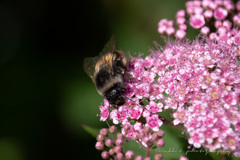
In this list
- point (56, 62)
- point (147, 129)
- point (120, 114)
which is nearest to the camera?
point (147, 129)

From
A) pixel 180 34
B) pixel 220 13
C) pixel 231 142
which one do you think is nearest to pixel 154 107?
pixel 231 142

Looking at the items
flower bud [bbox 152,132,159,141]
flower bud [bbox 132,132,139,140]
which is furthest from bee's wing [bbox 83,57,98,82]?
flower bud [bbox 152,132,159,141]

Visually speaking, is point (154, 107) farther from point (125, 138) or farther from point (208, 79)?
point (208, 79)

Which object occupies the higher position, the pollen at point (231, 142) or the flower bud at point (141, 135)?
the flower bud at point (141, 135)

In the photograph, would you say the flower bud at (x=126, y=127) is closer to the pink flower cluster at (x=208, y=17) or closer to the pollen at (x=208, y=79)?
the pollen at (x=208, y=79)

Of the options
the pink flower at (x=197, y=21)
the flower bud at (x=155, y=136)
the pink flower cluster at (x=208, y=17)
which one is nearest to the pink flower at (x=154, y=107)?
the flower bud at (x=155, y=136)

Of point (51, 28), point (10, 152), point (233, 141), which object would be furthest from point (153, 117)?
point (51, 28)

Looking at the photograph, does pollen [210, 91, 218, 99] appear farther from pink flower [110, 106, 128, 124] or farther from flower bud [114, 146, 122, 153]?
flower bud [114, 146, 122, 153]
